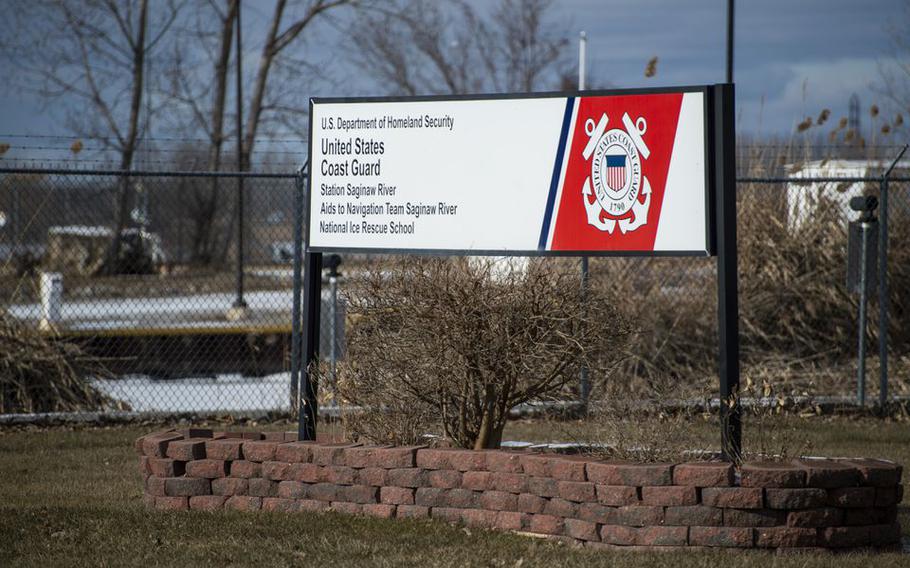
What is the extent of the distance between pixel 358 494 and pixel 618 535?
144 cm

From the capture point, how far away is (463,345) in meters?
5.89

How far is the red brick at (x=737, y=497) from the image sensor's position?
16.7 ft

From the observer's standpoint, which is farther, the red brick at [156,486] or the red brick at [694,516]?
the red brick at [156,486]

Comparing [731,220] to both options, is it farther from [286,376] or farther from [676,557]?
[286,376]

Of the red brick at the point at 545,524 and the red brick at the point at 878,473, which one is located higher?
the red brick at the point at 878,473

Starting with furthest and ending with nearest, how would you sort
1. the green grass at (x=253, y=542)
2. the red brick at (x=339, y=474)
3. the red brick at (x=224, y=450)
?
the red brick at (x=224, y=450), the red brick at (x=339, y=474), the green grass at (x=253, y=542)

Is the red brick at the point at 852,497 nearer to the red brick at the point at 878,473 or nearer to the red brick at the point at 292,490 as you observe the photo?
the red brick at the point at 878,473

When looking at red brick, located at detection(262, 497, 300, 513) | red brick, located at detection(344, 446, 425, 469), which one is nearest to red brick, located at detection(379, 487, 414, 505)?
red brick, located at detection(344, 446, 425, 469)

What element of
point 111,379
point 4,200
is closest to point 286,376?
point 111,379

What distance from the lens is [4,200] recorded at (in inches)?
845

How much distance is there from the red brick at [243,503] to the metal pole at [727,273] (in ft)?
8.13

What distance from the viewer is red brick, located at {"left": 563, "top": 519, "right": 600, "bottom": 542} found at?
532cm

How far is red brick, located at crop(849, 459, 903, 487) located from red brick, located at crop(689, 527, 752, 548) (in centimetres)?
60

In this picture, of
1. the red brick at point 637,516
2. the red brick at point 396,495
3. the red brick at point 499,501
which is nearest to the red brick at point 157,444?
the red brick at point 396,495
